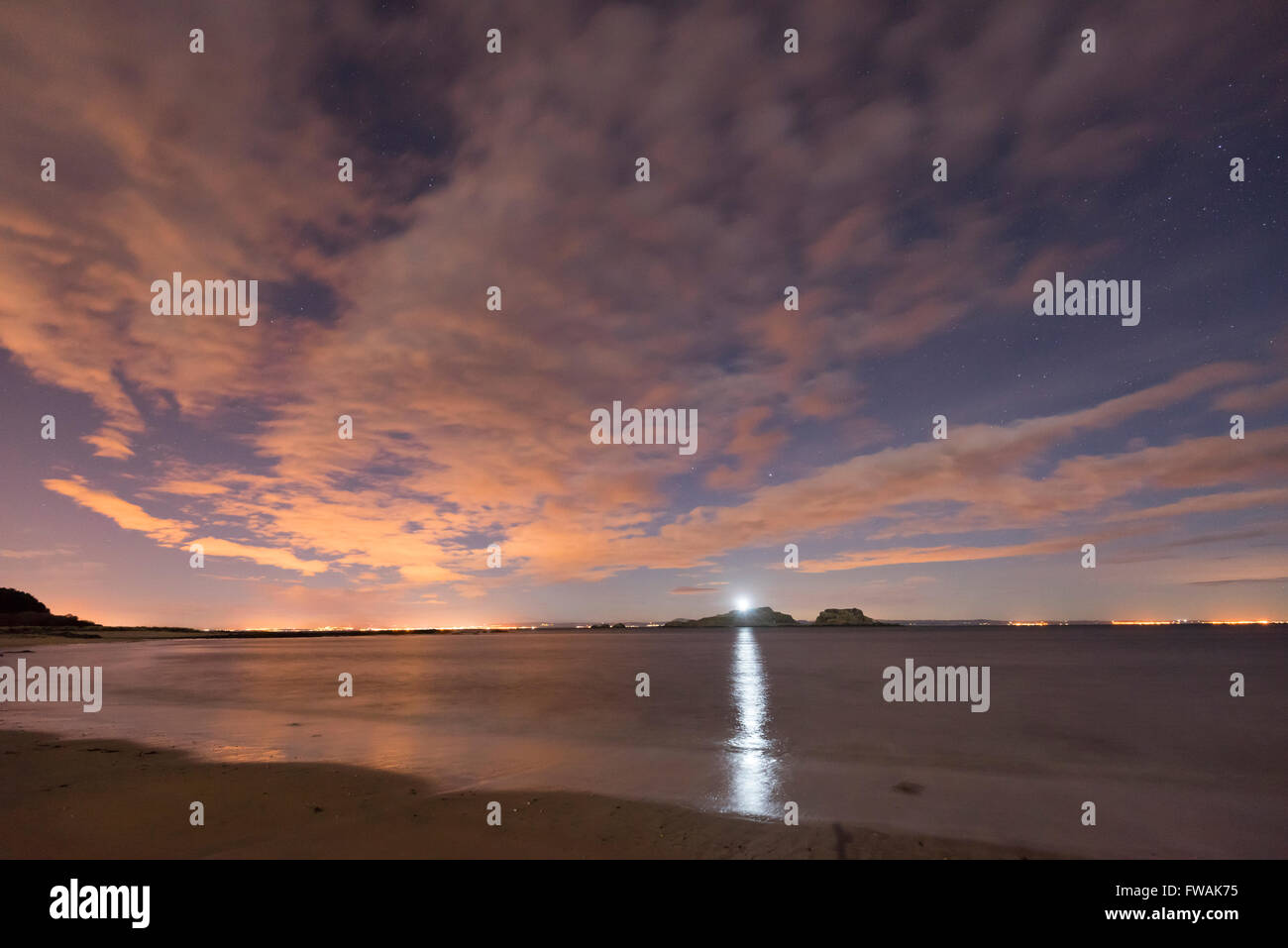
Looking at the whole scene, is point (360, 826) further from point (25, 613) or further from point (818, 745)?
point (25, 613)

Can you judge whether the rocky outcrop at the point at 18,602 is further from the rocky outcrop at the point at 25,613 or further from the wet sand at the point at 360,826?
the wet sand at the point at 360,826

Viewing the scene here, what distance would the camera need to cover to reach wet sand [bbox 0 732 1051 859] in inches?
323

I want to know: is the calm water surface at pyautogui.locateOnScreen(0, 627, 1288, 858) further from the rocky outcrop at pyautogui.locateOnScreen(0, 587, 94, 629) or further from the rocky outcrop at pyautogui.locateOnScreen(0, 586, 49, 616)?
the rocky outcrop at pyautogui.locateOnScreen(0, 586, 49, 616)

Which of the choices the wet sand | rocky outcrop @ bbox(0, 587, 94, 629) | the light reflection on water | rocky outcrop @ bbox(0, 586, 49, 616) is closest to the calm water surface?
the light reflection on water

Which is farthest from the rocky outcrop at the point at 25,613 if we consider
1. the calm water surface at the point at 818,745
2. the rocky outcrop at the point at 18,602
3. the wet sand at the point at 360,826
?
the wet sand at the point at 360,826

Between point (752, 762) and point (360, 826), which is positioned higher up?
point (360, 826)

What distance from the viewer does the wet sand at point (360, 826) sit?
8.21 m

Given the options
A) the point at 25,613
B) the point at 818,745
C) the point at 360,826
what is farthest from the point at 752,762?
the point at 25,613

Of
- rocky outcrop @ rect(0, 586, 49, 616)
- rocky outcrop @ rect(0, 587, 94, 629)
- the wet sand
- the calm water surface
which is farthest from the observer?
rocky outcrop @ rect(0, 586, 49, 616)

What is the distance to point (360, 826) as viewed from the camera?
29.9ft
